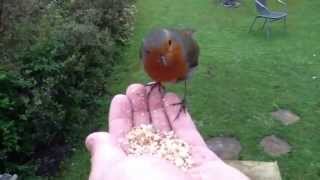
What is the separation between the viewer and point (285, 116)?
6078 millimetres

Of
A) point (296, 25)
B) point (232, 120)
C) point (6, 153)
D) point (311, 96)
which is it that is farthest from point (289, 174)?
point (296, 25)

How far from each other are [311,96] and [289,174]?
1690 millimetres

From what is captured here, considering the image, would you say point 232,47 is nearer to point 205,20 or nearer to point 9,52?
point 205,20

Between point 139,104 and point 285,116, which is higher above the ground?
point 139,104

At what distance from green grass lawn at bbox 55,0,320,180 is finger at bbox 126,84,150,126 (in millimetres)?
1837

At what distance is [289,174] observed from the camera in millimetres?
5164

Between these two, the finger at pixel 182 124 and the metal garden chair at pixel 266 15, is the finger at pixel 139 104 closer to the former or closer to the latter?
the finger at pixel 182 124

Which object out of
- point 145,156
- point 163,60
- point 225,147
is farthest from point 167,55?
point 225,147

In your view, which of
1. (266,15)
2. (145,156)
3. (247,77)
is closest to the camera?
(145,156)

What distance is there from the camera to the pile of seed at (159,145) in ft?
10.3

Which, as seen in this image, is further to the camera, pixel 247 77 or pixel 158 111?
pixel 247 77

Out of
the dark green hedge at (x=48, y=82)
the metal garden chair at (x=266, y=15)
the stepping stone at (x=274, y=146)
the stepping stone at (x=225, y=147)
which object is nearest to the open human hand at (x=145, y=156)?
the dark green hedge at (x=48, y=82)

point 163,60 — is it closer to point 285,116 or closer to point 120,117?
point 120,117

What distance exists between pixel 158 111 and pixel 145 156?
1.44 meters
